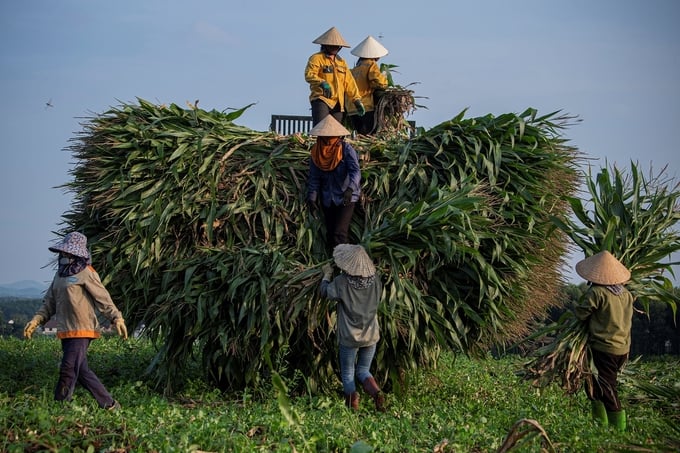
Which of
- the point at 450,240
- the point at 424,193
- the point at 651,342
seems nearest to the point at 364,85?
the point at 424,193

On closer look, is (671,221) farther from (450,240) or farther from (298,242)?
(298,242)

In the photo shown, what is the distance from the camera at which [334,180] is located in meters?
8.27

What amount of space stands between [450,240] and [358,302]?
918 mm

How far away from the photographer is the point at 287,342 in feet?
25.9

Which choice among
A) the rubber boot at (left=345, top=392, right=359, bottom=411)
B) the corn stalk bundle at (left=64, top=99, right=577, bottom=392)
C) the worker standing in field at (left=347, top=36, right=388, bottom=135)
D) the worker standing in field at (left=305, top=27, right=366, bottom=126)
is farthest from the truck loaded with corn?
the worker standing in field at (left=347, top=36, right=388, bottom=135)

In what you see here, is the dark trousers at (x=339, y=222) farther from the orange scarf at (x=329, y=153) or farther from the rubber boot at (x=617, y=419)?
the rubber boot at (x=617, y=419)

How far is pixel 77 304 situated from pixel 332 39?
13.2 ft

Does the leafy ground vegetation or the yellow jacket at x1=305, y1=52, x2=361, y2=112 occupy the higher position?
the yellow jacket at x1=305, y1=52, x2=361, y2=112

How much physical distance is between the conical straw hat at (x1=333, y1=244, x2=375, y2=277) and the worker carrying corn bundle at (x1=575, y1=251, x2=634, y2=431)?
1783 millimetres

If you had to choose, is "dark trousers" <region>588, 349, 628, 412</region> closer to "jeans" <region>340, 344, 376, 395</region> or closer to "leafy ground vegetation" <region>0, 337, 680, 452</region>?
"leafy ground vegetation" <region>0, 337, 680, 452</region>

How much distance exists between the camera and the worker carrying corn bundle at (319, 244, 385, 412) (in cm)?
743

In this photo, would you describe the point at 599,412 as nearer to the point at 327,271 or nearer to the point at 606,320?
the point at 606,320

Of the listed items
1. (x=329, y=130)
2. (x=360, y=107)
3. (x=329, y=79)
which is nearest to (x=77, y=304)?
(x=329, y=130)

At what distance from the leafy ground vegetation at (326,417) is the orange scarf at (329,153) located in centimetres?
195
